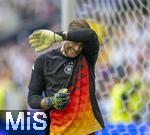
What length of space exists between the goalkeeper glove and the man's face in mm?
203

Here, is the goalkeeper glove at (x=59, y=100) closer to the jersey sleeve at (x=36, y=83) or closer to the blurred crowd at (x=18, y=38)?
the jersey sleeve at (x=36, y=83)

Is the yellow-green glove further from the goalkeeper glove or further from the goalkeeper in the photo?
the goalkeeper glove

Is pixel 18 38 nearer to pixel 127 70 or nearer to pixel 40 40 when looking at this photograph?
pixel 127 70

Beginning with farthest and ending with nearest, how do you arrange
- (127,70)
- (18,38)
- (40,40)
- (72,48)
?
(18,38)
(127,70)
(72,48)
(40,40)

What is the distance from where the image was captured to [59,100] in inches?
129

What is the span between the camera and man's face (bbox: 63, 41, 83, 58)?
3.37m

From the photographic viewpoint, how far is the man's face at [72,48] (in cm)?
337

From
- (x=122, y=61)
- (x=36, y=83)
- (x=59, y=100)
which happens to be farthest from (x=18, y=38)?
(x=59, y=100)

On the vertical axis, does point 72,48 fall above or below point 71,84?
above

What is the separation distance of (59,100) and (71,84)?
0.47ft

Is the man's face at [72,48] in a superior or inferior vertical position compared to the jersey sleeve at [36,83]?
superior

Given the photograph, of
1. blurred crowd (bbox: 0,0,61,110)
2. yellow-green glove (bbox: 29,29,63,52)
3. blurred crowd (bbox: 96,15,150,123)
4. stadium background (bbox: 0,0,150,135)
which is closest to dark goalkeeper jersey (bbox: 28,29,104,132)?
yellow-green glove (bbox: 29,29,63,52)

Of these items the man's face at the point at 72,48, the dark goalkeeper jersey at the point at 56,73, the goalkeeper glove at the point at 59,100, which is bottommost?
the goalkeeper glove at the point at 59,100

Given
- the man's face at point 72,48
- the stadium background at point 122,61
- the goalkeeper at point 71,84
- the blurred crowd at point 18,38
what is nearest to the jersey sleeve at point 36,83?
the goalkeeper at point 71,84
